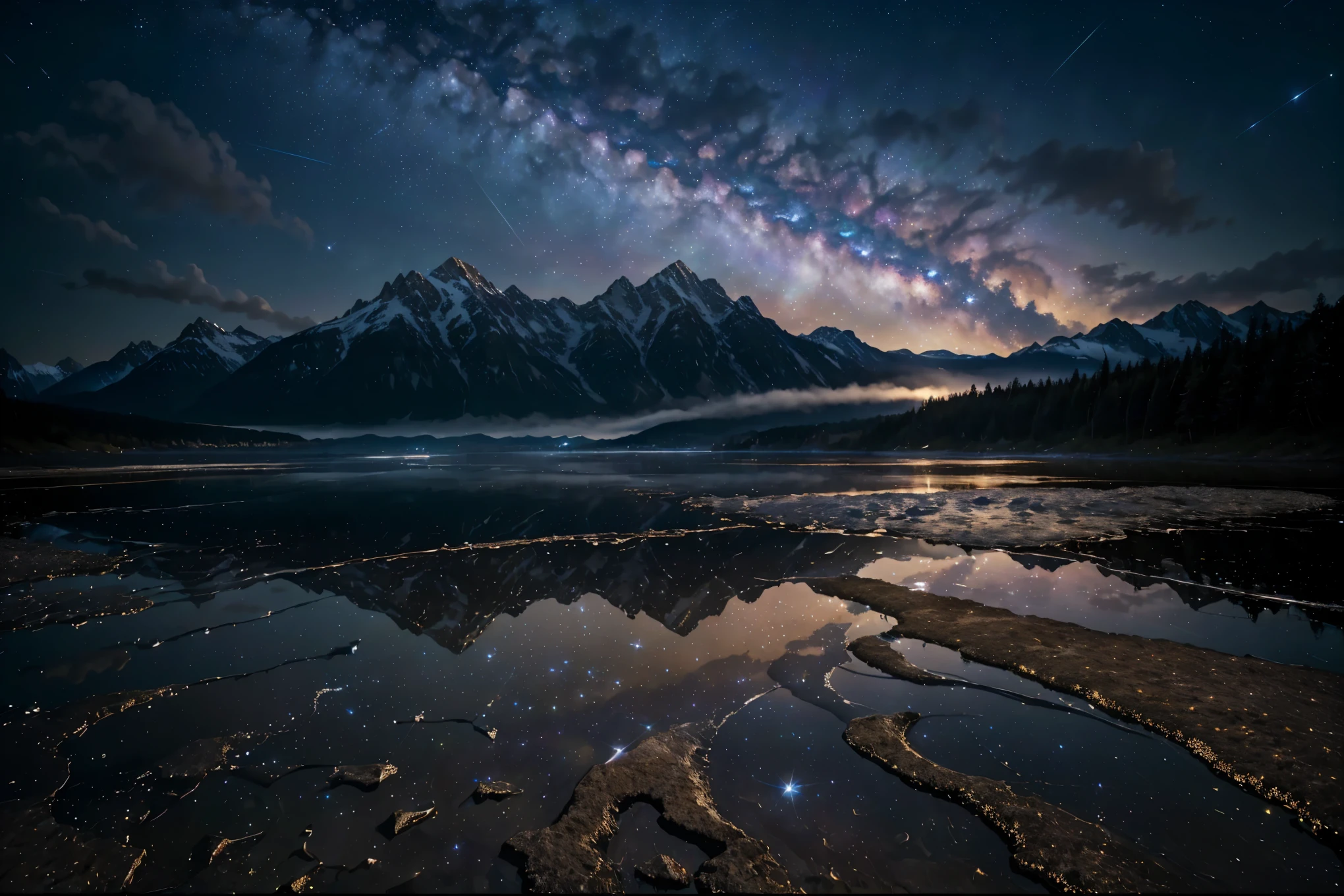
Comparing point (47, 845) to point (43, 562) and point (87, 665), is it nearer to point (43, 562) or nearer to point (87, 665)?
point (87, 665)

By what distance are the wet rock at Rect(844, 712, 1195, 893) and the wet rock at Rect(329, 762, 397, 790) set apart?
660cm

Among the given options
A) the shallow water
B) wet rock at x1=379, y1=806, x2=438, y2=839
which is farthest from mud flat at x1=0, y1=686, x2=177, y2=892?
wet rock at x1=379, y1=806, x2=438, y2=839

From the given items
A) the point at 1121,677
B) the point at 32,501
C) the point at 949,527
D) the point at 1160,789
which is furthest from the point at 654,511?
the point at 32,501

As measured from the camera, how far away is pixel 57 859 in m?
5.62

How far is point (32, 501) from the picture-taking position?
4300 centimetres

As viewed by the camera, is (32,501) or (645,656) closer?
(645,656)

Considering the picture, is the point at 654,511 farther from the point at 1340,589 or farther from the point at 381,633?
the point at 1340,589

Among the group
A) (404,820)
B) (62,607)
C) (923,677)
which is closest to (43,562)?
(62,607)

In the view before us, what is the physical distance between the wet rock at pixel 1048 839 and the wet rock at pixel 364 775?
660 cm

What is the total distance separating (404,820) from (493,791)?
40.1 inches

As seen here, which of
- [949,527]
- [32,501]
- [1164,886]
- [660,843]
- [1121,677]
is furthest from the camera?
[32,501]

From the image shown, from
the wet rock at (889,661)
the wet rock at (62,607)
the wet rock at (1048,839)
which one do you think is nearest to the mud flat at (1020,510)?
the wet rock at (889,661)

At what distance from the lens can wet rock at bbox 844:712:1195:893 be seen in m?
5.12

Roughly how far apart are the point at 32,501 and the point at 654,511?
168 ft
